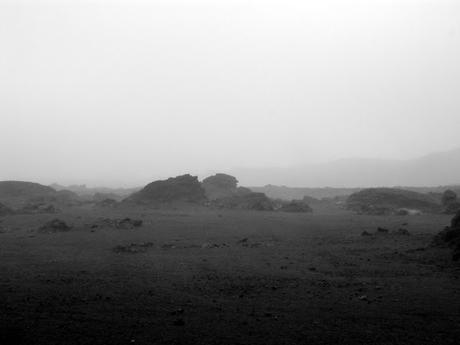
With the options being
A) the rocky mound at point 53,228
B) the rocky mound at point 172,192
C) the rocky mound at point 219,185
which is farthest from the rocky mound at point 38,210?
the rocky mound at point 219,185

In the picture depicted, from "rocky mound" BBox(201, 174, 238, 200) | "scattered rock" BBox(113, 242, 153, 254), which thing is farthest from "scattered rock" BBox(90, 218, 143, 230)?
"rocky mound" BBox(201, 174, 238, 200)

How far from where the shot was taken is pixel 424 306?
9.05 meters

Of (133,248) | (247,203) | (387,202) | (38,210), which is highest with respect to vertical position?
(387,202)

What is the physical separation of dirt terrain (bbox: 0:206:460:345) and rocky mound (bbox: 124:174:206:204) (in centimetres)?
1958

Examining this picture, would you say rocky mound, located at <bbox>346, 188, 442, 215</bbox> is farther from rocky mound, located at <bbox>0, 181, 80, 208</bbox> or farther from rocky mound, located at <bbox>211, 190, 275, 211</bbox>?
rocky mound, located at <bbox>0, 181, 80, 208</bbox>

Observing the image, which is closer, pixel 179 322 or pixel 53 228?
pixel 179 322

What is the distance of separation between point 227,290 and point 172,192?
30.9 m

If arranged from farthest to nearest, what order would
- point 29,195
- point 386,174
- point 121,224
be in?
point 386,174 → point 29,195 → point 121,224

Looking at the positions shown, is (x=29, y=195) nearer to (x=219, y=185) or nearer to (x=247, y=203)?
(x=219, y=185)

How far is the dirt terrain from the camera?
7.47 metres

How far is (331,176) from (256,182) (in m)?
29.8

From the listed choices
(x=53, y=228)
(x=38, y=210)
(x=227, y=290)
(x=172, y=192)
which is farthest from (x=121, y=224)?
(x=172, y=192)

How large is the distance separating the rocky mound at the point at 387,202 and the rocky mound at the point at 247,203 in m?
8.03

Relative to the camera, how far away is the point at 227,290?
10.4 m
